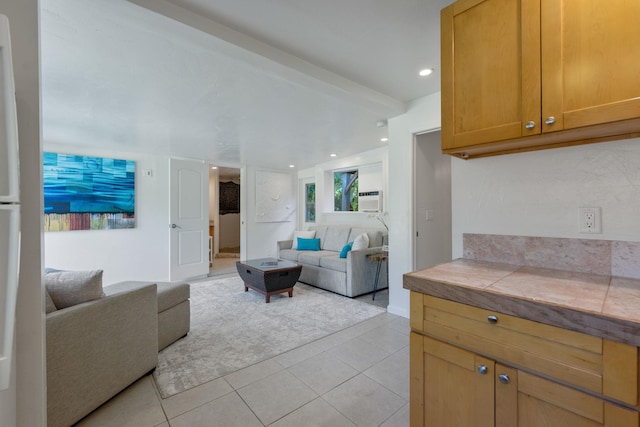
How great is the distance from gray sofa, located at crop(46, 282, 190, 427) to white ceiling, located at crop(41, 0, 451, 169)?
159 centimetres

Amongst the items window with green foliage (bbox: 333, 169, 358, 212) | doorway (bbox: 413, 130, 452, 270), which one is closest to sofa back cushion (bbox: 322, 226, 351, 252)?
window with green foliage (bbox: 333, 169, 358, 212)

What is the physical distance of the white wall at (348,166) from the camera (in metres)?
4.66

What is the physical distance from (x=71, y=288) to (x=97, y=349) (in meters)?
0.39

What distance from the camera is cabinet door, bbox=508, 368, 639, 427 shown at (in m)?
0.76

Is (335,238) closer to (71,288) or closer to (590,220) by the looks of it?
(71,288)

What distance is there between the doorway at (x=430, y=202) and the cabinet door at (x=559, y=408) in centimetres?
209

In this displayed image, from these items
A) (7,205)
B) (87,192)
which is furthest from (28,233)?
(87,192)

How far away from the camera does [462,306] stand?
103 centimetres

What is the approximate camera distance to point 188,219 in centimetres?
496

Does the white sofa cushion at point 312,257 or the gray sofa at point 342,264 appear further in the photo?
the white sofa cushion at point 312,257

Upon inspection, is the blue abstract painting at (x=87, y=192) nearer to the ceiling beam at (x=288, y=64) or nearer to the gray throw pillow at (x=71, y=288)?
the gray throw pillow at (x=71, y=288)

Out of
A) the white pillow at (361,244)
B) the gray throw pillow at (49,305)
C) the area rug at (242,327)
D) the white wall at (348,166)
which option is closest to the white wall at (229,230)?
the white wall at (348,166)

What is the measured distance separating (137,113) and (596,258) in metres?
3.74

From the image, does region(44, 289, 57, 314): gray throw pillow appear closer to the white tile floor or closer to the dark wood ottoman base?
the white tile floor
